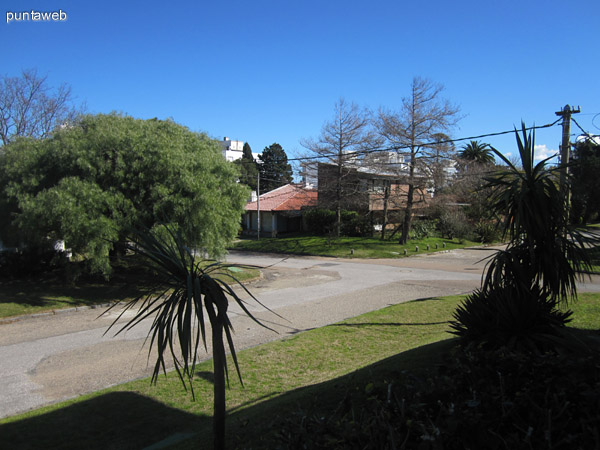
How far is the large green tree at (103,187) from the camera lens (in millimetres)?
12727

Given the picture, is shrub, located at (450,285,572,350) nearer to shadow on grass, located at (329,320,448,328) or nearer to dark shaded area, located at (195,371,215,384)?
dark shaded area, located at (195,371,215,384)

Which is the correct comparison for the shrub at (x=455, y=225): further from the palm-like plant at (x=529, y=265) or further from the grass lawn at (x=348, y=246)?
the palm-like plant at (x=529, y=265)

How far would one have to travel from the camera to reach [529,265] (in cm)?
557

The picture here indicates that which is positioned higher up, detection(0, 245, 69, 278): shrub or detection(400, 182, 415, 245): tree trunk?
detection(400, 182, 415, 245): tree trunk

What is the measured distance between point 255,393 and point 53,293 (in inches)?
441

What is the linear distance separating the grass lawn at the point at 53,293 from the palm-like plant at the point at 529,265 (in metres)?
9.94

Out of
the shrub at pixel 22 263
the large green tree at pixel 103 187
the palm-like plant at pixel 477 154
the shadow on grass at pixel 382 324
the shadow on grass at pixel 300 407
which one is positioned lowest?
the shadow on grass at pixel 382 324

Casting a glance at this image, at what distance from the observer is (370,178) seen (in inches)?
1251

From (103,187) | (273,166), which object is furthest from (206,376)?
(273,166)

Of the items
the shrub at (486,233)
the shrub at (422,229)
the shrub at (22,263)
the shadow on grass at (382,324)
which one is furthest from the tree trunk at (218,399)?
the shrub at (486,233)

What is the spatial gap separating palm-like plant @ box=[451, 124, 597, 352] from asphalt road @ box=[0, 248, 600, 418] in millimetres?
3300

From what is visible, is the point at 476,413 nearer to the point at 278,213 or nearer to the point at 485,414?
the point at 485,414

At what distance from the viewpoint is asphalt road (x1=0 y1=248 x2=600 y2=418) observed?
7.71 metres

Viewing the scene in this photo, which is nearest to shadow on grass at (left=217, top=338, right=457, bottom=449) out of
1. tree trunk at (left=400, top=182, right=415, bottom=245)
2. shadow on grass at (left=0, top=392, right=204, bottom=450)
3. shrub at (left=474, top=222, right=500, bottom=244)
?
shadow on grass at (left=0, top=392, right=204, bottom=450)
